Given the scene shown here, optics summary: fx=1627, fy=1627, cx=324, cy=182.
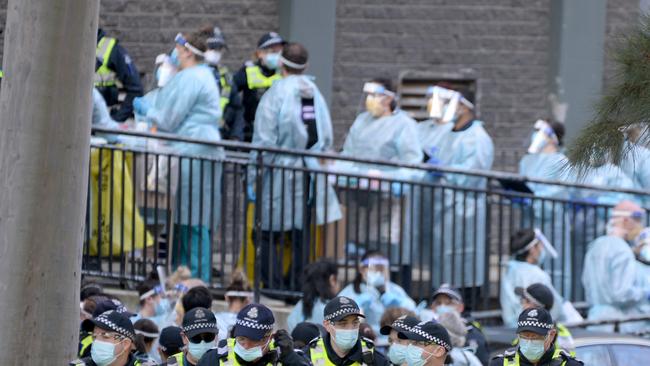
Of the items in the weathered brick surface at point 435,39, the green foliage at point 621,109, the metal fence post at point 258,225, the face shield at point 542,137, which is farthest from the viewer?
the weathered brick surface at point 435,39

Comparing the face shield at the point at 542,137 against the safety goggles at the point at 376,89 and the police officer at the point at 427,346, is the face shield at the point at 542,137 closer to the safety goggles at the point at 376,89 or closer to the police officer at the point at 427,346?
the safety goggles at the point at 376,89

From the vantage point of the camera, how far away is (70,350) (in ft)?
28.9

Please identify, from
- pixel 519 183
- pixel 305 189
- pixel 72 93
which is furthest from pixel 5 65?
pixel 519 183

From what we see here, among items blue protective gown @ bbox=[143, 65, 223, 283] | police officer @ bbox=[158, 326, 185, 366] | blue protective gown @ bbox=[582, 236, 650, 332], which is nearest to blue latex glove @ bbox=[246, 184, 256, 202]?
blue protective gown @ bbox=[143, 65, 223, 283]

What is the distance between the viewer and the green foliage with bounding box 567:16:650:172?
7668mm

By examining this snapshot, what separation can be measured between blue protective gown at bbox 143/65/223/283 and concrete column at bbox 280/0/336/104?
157 inches

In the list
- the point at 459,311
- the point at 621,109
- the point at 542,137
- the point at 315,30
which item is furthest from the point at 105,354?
the point at 315,30

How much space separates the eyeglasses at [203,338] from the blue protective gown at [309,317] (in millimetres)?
2673

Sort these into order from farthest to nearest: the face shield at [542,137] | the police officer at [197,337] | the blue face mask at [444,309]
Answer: the face shield at [542,137] < the blue face mask at [444,309] < the police officer at [197,337]

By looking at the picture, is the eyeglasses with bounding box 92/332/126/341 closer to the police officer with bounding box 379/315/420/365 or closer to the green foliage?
the police officer with bounding box 379/315/420/365

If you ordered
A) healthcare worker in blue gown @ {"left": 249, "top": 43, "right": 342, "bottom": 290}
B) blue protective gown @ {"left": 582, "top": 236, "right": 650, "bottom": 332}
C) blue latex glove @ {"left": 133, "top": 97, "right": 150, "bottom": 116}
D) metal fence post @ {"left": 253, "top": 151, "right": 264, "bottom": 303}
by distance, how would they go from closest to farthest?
metal fence post @ {"left": 253, "top": 151, "right": 264, "bottom": 303}, healthcare worker in blue gown @ {"left": 249, "top": 43, "right": 342, "bottom": 290}, blue protective gown @ {"left": 582, "top": 236, "right": 650, "bottom": 332}, blue latex glove @ {"left": 133, "top": 97, "right": 150, "bottom": 116}

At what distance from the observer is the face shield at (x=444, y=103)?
583 inches

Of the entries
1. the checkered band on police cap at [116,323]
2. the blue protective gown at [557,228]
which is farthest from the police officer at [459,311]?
the checkered band on police cap at [116,323]

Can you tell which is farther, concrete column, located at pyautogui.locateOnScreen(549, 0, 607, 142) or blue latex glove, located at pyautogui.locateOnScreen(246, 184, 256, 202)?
concrete column, located at pyautogui.locateOnScreen(549, 0, 607, 142)
